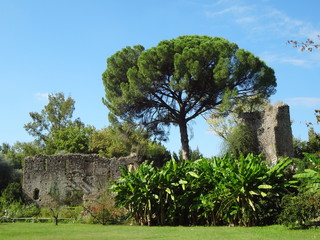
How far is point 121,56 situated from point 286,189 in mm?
18606

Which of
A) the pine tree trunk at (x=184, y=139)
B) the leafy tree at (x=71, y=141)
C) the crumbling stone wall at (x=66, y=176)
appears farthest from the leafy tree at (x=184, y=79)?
the leafy tree at (x=71, y=141)

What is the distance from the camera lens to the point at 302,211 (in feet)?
37.5

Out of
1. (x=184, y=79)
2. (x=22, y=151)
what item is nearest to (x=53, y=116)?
(x=22, y=151)

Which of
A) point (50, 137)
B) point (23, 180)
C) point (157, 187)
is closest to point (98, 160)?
point (23, 180)

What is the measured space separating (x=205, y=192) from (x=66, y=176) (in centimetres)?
1183

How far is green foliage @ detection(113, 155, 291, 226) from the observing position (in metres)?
13.2

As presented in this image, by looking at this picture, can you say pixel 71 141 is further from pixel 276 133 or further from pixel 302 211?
pixel 302 211

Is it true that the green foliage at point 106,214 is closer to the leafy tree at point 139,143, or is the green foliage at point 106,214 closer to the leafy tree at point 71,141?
the leafy tree at point 139,143

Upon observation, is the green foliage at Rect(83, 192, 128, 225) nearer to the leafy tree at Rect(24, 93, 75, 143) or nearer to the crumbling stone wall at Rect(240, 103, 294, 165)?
the crumbling stone wall at Rect(240, 103, 294, 165)

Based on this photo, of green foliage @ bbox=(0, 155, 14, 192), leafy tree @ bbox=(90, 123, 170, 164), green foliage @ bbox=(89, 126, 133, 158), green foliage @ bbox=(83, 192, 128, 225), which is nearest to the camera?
green foliage @ bbox=(83, 192, 128, 225)

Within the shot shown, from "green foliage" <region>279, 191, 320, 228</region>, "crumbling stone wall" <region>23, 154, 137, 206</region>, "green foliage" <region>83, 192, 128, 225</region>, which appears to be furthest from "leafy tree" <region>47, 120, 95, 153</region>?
"green foliage" <region>279, 191, 320, 228</region>

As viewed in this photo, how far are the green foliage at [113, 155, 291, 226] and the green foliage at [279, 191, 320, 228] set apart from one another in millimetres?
1096

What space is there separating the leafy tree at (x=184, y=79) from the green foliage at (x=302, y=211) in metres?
14.2

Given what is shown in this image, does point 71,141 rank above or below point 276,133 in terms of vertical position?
above
